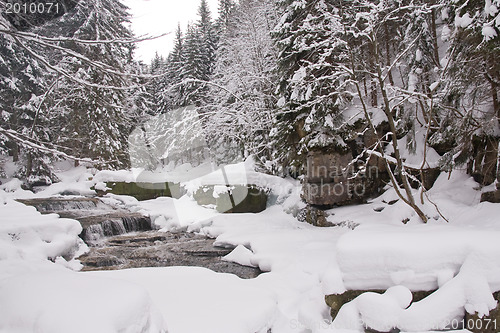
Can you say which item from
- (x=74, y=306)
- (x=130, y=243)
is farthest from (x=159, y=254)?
(x=74, y=306)

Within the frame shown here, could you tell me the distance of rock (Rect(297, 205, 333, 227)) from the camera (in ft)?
32.6

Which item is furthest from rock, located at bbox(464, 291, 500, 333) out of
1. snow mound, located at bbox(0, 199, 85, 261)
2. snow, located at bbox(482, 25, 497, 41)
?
snow mound, located at bbox(0, 199, 85, 261)

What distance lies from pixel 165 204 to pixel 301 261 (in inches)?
440

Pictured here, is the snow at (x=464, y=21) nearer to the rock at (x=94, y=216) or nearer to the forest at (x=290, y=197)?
the forest at (x=290, y=197)

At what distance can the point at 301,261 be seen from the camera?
695 centimetres

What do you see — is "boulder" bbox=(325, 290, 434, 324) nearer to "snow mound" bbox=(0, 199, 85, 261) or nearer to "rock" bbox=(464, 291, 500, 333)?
"rock" bbox=(464, 291, 500, 333)

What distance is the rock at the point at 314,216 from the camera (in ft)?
32.6

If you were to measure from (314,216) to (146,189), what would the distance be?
40.1 ft

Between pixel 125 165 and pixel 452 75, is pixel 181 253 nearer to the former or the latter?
pixel 452 75

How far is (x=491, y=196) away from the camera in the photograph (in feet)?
19.8

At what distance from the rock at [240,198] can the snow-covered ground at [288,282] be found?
16.6 ft

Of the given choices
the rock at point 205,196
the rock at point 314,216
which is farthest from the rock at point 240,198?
the rock at point 314,216

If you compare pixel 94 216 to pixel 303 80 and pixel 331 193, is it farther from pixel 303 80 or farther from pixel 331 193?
pixel 303 80

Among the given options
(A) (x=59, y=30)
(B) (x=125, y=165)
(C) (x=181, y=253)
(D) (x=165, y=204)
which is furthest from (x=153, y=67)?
(A) (x=59, y=30)
